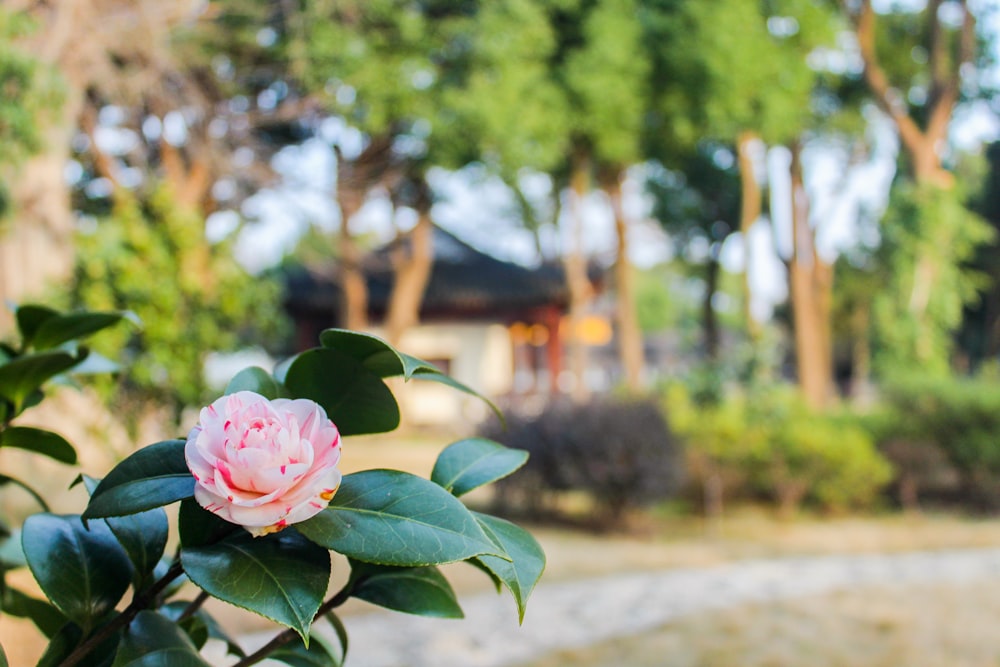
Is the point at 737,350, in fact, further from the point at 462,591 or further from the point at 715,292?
the point at 715,292

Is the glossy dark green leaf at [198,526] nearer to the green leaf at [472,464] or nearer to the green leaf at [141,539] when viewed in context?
the green leaf at [141,539]

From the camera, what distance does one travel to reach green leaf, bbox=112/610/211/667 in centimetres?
72

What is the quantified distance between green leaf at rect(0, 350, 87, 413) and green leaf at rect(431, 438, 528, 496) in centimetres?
48

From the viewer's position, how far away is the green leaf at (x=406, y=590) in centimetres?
87

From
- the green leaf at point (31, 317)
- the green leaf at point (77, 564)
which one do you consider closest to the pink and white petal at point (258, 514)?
the green leaf at point (77, 564)

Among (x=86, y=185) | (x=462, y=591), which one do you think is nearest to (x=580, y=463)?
(x=462, y=591)

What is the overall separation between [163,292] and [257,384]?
16.5ft

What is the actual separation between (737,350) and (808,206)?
30.9 feet

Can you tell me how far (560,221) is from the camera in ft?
68.0

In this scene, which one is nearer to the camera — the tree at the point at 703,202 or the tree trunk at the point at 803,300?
the tree trunk at the point at 803,300

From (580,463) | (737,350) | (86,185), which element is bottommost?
(580,463)

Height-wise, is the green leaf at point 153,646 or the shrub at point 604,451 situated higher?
the green leaf at point 153,646

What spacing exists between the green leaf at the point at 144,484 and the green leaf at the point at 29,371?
1.19ft

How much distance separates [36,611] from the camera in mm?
1013
